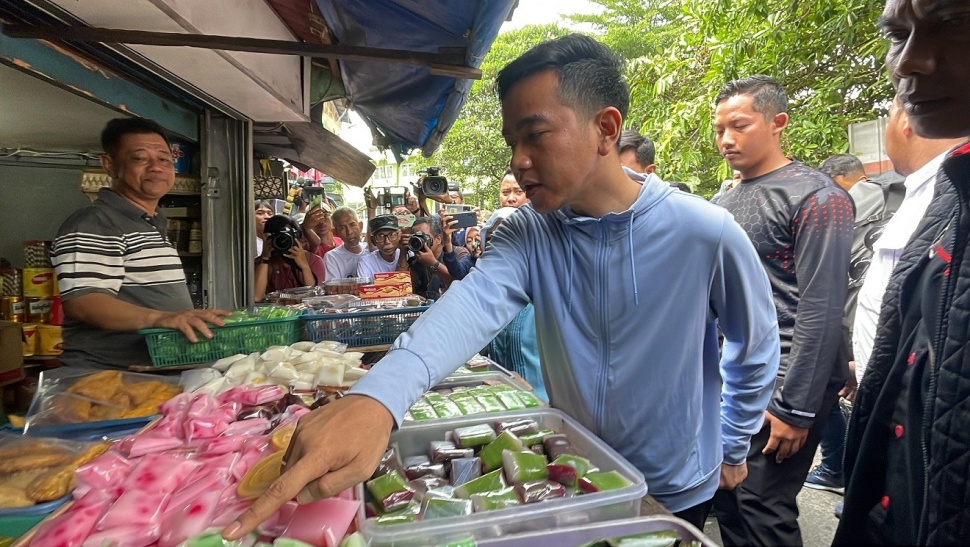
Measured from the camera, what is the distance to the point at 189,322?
212 centimetres

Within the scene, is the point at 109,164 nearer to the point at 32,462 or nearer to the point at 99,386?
the point at 99,386

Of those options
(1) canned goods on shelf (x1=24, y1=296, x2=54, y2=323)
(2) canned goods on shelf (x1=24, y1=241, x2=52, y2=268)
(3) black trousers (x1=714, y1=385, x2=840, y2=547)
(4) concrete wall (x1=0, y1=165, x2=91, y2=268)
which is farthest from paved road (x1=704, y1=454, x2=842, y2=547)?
(4) concrete wall (x1=0, y1=165, x2=91, y2=268)

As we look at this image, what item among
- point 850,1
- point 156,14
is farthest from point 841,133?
point 156,14

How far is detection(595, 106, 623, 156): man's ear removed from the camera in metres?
1.26

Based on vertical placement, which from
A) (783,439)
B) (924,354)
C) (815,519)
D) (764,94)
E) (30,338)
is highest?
(764,94)

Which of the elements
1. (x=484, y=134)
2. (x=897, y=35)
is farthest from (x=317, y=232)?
(x=484, y=134)

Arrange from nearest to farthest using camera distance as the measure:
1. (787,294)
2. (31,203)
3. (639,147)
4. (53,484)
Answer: (53,484) → (787,294) → (639,147) → (31,203)

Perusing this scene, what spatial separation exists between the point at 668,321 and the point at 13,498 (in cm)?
153

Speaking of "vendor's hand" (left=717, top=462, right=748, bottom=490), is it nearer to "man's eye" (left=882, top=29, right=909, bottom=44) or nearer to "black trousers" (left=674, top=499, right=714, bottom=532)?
"black trousers" (left=674, top=499, right=714, bottom=532)

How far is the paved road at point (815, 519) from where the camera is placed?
2.73 m

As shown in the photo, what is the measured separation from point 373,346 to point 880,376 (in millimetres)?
2028

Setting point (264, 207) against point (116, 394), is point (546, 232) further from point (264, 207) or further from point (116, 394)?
point (264, 207)

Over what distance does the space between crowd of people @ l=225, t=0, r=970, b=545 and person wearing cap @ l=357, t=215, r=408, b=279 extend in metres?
3.30

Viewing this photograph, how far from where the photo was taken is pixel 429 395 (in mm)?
1653
